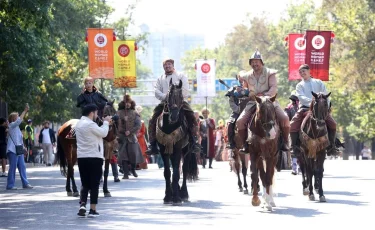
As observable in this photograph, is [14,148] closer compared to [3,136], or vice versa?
[14,148]

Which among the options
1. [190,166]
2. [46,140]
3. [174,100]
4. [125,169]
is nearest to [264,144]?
[174,100]

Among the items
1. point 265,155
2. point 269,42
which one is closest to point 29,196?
point 265,155

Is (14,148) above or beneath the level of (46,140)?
above

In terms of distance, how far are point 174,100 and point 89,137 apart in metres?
2.46

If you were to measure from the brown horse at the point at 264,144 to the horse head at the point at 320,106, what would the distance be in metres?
1.94

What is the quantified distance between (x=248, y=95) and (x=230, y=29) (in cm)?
8565

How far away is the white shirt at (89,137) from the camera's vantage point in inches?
737

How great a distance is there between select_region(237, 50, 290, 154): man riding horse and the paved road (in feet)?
3.97

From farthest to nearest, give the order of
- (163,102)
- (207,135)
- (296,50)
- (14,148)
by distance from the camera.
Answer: (296,50)
(207,135)
(14,148)
(163,102)

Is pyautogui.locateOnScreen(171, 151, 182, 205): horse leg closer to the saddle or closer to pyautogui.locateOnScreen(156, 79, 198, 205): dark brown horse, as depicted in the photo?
pyautogui.locateOnScreen(156, 79, 198, 205): dark brown horse

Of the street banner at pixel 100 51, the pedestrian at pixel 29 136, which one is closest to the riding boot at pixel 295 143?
the pedestrian at pixel 29 136

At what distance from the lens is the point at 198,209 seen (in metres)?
20.0

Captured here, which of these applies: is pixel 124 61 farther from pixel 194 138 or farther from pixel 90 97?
pixel 194 138

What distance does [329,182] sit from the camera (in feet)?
93.5
